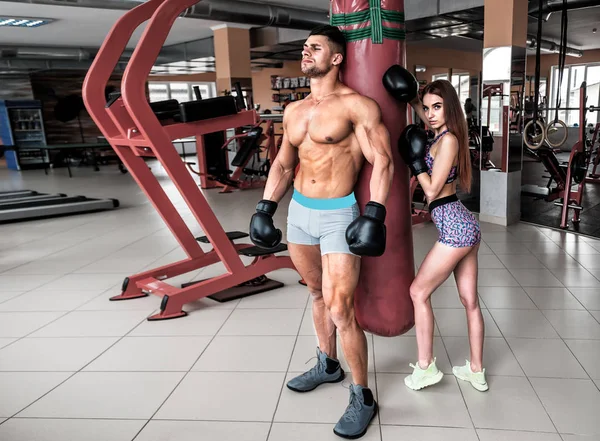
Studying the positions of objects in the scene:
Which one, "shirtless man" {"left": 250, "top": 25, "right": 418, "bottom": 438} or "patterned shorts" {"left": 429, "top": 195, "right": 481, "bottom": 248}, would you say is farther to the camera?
"patterned shorts" {"left": 429, "top": 195, "right": 481, "bottom": 248}

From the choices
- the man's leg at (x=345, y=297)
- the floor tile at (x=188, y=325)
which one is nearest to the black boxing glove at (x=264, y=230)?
the man's leg at (x=345, y=297)

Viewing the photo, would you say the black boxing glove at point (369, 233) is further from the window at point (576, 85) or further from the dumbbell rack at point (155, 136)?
the window at point (576, 85)

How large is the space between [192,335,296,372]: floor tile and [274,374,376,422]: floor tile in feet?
0.90

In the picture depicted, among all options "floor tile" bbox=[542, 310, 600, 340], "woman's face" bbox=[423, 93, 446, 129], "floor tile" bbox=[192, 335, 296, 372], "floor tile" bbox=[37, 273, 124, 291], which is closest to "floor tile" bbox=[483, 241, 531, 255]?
"floor tile" bbox=[542, 310, 600, 340]

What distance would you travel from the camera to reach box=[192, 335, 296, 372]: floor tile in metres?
2.67

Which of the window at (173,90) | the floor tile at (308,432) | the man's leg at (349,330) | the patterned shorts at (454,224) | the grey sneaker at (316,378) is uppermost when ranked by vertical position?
the window at (173,90)

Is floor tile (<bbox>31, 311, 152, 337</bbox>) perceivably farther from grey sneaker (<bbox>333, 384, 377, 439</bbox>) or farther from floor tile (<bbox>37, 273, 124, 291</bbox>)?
grey sneaker (<bbox>333, 384, 377, 439</bbox>)

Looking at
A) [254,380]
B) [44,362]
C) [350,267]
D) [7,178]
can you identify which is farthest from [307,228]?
[7,178]

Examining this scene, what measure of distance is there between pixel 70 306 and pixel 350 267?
2648mm

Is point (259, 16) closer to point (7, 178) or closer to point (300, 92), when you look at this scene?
point (300, 92)

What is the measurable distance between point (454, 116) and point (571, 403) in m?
1.40

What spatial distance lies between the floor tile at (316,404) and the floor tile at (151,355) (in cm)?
68

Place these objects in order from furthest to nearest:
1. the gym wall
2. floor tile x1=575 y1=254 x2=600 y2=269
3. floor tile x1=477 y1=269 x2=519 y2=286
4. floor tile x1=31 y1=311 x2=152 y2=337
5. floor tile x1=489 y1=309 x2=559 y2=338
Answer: the gym wall, floor tile x1=575 y1=254 x2=600 y2=269, floor tile x1=477 y1=269 x2=519 y2=286, floor tile x1=31 y1=311 x2=152 y2=337, floor tile x1=489 y1=309 x2=559 y2=338

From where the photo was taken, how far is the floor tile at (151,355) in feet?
8.96
